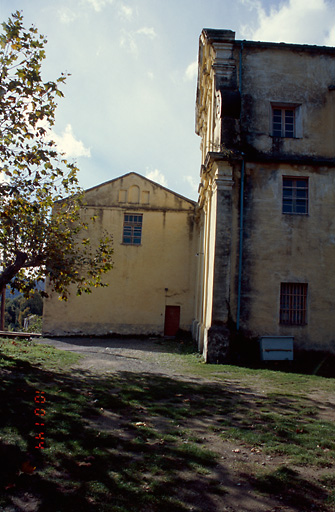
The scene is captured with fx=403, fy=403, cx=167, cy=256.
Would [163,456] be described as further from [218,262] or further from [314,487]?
[218,262]

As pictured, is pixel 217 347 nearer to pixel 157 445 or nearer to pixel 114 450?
pixel 157 445

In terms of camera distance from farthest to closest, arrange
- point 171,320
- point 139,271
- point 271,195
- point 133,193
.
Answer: point 133,193
point 139,271
point 171,320
point 271,195

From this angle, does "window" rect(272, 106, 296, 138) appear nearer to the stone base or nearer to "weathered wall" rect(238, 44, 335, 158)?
"weathered wall" rect(238, 44, 335, 158)

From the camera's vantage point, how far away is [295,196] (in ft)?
44.9

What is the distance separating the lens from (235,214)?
13266mm

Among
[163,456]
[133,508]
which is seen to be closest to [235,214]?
[163,456]

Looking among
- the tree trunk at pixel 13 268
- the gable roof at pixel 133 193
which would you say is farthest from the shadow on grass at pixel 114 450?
the gable roof at pixel 133 193

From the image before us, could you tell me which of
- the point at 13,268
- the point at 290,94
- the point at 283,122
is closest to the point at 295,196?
the point at 283,122

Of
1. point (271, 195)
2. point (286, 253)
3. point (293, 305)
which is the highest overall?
point (271, 195)

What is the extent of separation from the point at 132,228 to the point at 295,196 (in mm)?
10917

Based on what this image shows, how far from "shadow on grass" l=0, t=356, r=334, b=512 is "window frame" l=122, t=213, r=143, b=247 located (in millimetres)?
14833

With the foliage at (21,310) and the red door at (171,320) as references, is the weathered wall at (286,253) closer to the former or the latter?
the red door at (171,320)

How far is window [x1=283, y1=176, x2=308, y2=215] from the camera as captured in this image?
13625 millimetres

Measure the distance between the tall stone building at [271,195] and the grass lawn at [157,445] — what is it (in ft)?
14.5
